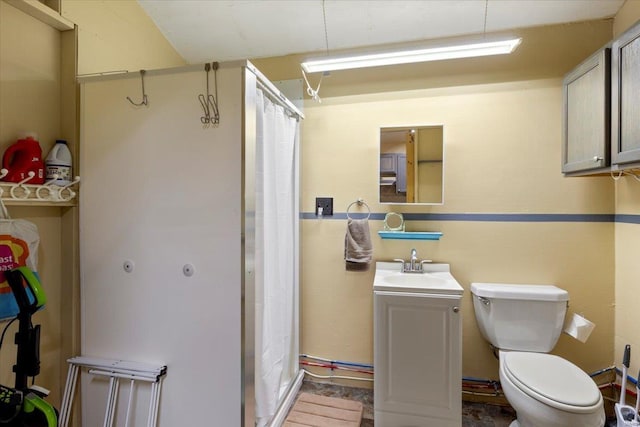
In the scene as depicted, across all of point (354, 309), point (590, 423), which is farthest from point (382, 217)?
point (590, 423)

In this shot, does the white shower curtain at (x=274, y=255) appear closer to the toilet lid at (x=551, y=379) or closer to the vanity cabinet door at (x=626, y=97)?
the toilet lid at (x=551, y=379)

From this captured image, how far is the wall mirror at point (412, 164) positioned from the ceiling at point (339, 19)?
0.64 meters

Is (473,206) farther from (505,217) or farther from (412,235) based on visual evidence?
(412,235)

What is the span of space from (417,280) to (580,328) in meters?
0.94

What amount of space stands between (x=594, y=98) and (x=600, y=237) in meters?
0.87

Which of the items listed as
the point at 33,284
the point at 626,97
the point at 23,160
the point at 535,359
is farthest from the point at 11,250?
the point at 626,97

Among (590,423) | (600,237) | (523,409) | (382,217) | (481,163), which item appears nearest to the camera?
(590,423)

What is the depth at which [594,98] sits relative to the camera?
1.64 meters

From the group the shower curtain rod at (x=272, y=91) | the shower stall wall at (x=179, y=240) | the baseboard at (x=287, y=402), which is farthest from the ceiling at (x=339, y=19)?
the baseboard at (x=287, y=402)

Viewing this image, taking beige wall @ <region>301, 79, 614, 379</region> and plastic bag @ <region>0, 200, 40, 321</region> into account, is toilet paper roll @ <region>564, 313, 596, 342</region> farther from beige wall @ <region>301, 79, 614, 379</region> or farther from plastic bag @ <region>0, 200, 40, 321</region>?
plastic bag @ <region>0, 200, 40, 321</region>

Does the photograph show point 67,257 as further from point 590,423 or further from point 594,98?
point 594,98

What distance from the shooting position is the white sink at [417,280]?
1776 mm

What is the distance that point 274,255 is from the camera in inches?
71.2

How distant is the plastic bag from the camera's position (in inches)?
49.1
